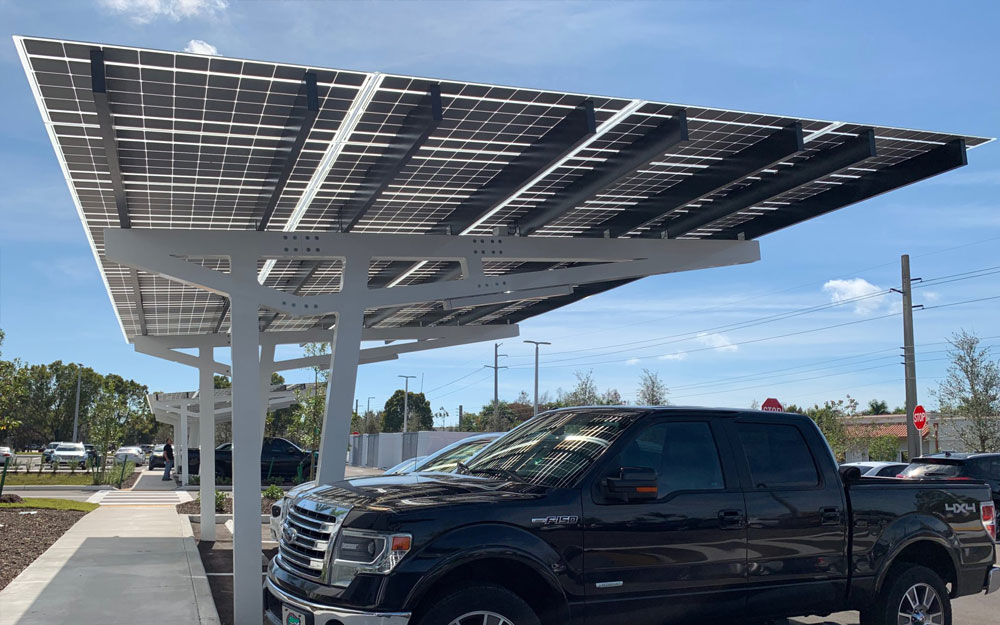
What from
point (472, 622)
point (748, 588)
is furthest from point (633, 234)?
point (472, 622)

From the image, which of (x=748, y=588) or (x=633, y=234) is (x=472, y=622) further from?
(x=633, y=234)

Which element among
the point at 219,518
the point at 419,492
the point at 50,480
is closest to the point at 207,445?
the point at 219,518

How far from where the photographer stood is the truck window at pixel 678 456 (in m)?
6.07

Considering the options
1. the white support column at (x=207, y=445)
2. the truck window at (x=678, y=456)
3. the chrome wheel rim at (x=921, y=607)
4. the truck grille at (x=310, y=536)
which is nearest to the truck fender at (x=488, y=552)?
the truck grille at (x=310, y=536)

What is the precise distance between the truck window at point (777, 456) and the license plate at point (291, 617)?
3.34 meters

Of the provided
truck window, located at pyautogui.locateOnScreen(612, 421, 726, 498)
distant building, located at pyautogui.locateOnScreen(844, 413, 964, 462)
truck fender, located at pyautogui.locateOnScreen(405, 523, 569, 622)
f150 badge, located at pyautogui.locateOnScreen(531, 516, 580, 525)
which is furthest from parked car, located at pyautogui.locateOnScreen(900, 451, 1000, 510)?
distant building, located at pyautogui.locateOnScreen(844, 413, 964, 462)

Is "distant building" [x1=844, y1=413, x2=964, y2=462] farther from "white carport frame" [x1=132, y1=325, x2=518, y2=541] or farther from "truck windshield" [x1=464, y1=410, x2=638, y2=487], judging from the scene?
"truck windshield" [x1=464, y1=410, x2=638, y2=487]

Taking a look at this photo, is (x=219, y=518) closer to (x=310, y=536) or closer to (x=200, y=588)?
(x=200, y=588)

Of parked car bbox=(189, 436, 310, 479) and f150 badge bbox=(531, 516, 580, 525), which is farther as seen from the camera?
parked car bbox=(189, 436, 310, 479)

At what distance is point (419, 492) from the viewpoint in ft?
18.4

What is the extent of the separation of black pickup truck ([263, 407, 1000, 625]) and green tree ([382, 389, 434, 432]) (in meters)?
102

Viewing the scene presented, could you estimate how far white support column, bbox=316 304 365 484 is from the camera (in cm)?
1094

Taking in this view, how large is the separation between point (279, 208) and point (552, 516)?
26.6ft

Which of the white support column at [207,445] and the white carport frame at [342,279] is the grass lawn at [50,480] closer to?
the white support column at [207,445]
